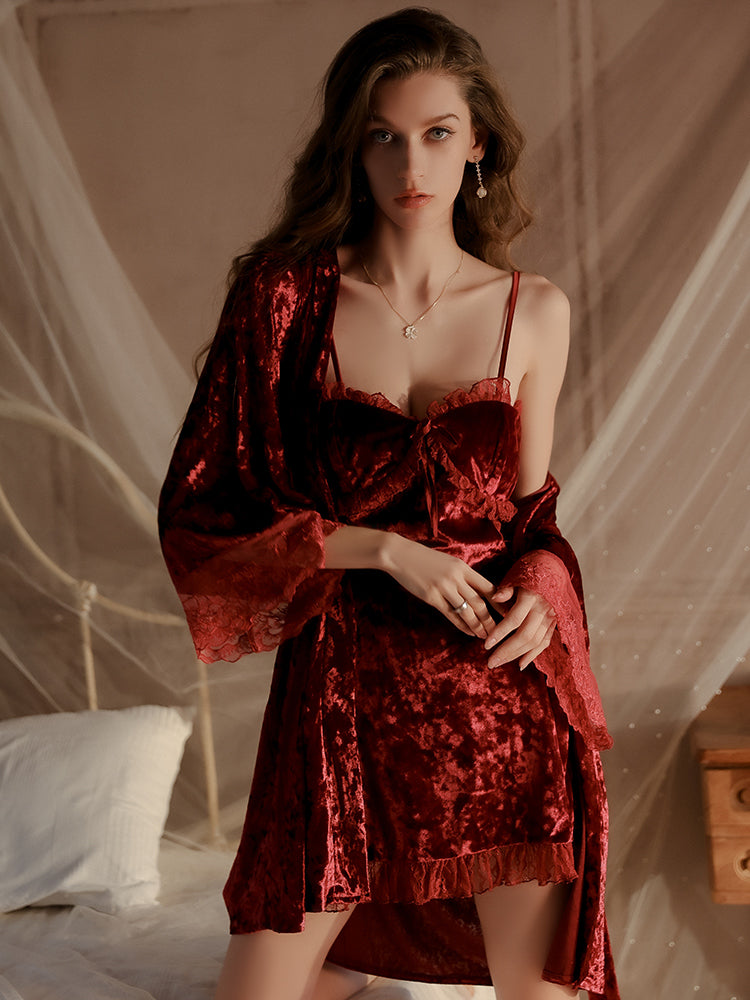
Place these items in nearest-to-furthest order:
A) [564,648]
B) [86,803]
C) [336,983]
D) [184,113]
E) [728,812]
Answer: [564,648] < [336,983] < [728,812] < [86,803] < [184,113]

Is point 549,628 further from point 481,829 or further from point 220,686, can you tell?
point 220,686

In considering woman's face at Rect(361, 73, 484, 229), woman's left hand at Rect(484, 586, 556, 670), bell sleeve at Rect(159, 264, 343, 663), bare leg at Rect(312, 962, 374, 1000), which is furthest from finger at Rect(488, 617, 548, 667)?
bare leg at Rect(312, 962, 374, 1000)

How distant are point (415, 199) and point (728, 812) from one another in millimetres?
1287

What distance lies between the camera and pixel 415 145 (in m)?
1.41

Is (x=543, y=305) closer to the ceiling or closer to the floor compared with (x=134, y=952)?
closer to the ceiling

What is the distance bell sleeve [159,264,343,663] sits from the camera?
1358mm

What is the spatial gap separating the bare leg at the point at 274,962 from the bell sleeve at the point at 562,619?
1.29ft

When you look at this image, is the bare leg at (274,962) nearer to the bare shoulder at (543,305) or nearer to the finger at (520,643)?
the finger at (520,643)

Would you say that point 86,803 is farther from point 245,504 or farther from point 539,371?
point 539,371

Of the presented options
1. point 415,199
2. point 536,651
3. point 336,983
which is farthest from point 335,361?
point 336,983

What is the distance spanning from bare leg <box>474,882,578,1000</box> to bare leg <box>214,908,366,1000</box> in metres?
0.21

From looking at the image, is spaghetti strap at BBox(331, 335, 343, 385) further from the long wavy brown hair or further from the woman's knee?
the woman's knee

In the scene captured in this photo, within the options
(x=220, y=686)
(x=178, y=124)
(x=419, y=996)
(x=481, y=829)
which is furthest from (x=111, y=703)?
(x=481, y=829)

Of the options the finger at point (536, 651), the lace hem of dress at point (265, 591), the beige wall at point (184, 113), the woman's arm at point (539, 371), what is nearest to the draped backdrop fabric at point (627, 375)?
the beige wall at point (184, 113)
